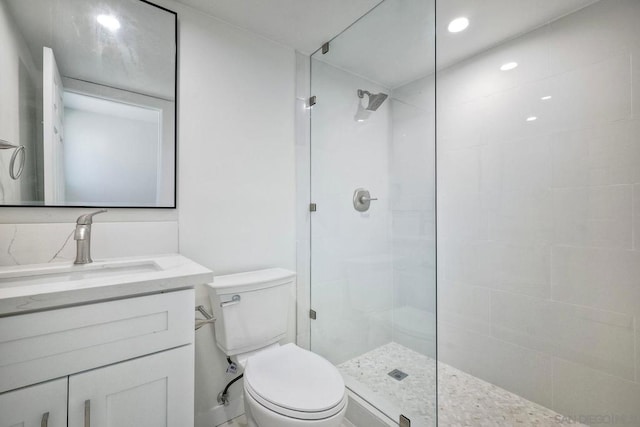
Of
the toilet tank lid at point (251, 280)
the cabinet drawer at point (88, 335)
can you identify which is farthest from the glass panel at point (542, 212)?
the cabinet drawer at point (88, 335)

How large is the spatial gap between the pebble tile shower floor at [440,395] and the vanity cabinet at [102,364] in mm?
962

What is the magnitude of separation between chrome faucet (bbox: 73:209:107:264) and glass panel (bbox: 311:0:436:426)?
3.80 feet

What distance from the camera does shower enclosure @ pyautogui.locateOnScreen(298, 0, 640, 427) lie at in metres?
1.37

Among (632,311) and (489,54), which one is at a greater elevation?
(489,54)

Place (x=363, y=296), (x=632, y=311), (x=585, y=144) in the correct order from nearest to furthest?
(x=632, y=311) → (x=585, y=144) → (x=363, y=296)

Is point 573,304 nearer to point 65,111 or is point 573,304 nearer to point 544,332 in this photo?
point 544,332

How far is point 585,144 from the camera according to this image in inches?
58.1

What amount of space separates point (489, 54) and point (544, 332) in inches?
66.0

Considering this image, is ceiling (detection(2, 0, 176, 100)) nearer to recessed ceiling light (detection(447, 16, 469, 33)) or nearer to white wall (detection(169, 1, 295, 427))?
white wall (detection(169, 1, 295, 427))

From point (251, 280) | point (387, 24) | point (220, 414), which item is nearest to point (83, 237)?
point (251, 280)

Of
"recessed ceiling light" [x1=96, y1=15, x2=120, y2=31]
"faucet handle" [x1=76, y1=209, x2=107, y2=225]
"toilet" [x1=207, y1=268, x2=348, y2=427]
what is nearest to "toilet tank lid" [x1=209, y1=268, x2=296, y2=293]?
"toilet" [x1=207, y1=268, x2=348, y2=427]

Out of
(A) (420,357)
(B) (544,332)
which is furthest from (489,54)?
(A) (420,357)

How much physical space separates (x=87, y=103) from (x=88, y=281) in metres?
0.84

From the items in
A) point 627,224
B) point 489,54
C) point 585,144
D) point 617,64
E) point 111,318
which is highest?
point 489,54
